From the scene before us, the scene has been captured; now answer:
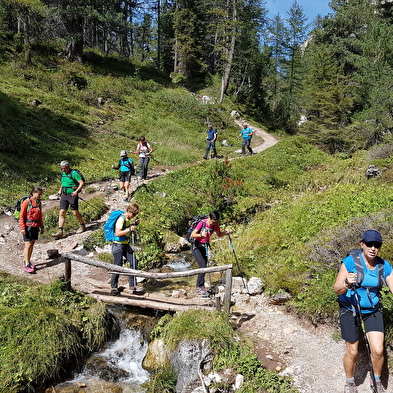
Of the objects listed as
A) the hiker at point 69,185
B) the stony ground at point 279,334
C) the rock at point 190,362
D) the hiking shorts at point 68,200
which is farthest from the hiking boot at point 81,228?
the rock at point 190,362

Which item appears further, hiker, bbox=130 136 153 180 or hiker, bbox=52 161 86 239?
hiker, bbox=130 136 153 180

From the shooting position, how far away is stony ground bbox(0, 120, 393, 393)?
5746 millimetres

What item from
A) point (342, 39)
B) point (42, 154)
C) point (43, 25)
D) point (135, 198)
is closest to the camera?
point (135, 198)

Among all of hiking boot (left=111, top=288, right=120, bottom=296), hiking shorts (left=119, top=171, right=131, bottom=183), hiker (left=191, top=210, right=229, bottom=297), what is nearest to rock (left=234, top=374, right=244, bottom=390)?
hiker (left=191, top=210, right=229, bottom=297)

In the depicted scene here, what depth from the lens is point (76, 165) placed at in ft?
55.3

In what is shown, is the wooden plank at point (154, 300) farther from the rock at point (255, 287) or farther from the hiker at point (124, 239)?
the rock at point (255, 287)

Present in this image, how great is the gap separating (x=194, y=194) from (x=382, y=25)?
87.4 feet

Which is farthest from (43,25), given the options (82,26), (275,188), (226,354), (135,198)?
(226,354)

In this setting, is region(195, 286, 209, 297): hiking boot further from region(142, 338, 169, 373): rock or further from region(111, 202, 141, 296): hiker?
region(142, 338, 169, 373): rock

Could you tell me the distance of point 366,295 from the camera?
4.78 metres

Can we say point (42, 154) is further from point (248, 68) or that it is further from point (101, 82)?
point (248, 68)

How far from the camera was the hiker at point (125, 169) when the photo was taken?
1320cm

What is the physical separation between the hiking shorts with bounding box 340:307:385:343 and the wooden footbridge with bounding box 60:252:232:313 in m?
2.63

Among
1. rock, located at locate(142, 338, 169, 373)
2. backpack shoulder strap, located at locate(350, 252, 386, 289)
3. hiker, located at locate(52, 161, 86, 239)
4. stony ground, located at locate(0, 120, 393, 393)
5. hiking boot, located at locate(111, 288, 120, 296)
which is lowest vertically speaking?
rock, located at locate(142, 338, 169, 373)
